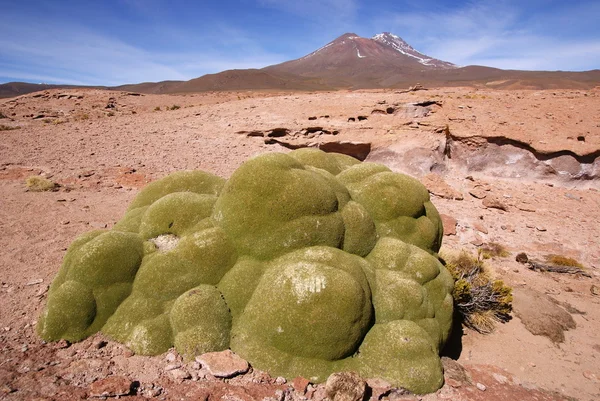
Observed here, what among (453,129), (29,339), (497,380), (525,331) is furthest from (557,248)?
(29,339)

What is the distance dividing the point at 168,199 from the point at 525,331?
741cm

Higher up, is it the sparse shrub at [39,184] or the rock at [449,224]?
the sparse shrub at [39,184]

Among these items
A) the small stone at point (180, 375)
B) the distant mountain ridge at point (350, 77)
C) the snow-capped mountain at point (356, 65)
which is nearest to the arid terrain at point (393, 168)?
the small stone at point (180, 375)

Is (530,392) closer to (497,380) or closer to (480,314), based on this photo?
(497,380)

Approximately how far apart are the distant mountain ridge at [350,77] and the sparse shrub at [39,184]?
66.0 m

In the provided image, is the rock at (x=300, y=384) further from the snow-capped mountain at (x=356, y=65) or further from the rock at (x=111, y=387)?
the snow-capped mountain at (x=356, y=65)

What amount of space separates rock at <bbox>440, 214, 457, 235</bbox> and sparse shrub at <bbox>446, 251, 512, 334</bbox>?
127 inches

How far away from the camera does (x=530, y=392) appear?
5.27 meters

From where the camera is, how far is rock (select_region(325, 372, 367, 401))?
14.1ft

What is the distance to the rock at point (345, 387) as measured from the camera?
4.29m

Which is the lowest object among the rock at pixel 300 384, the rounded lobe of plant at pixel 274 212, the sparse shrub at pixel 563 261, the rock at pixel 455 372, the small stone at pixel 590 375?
the sparse shrub at pixel 563 261

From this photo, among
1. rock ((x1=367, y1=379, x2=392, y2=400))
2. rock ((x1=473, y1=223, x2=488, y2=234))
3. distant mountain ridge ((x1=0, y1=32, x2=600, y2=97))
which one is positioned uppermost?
distant mountain ridge ((x1=0, y1=32, x2=600, y2=97))

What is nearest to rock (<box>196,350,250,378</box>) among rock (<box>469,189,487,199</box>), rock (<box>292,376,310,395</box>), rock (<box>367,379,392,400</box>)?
rock (<box>292,376,310,395</box>)

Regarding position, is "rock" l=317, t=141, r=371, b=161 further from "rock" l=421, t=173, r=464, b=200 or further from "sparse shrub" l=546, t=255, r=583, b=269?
"sparse shrub" l=546, t=255, r=583, b=269
